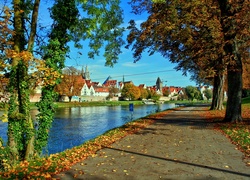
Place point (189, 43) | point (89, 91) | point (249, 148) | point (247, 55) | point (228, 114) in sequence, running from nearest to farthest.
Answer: point (249, 148) → point (228, 114) → point (189, 43) → point (247, 55) → point (89, 91)

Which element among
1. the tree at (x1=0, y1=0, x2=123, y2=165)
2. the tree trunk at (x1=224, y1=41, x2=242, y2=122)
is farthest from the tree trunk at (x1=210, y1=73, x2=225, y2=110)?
the tree at (x1=0, y1=0, x2=123, y2=165)

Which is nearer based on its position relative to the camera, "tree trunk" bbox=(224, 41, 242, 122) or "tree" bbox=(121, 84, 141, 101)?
"tree trunk" bbox=(224, 41, 242, 122)

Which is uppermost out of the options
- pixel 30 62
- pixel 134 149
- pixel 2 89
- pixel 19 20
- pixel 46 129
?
pixel 19 20

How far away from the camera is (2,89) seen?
8609 millimetres

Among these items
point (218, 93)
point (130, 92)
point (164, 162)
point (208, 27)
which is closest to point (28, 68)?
point (164, 162)

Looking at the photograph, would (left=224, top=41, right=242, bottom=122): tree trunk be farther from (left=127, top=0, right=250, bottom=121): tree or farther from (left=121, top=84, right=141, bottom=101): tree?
(left=121, top=84, right=141, bottom=101): tree

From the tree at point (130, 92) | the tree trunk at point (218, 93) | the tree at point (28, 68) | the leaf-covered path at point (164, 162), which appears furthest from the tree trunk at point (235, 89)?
the tree at point (130, 92)

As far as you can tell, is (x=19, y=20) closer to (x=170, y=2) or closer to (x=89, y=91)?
(x=170, y=2)

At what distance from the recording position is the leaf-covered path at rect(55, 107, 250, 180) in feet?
20.6

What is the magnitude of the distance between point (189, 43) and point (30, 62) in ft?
41.6

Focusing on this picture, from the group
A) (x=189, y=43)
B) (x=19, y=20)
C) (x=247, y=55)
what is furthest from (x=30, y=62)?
(x=247, y=55)

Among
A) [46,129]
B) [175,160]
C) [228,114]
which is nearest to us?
[175,160]

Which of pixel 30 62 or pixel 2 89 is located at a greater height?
pixel 30 62

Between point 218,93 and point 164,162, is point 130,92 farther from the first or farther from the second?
point 164,162
